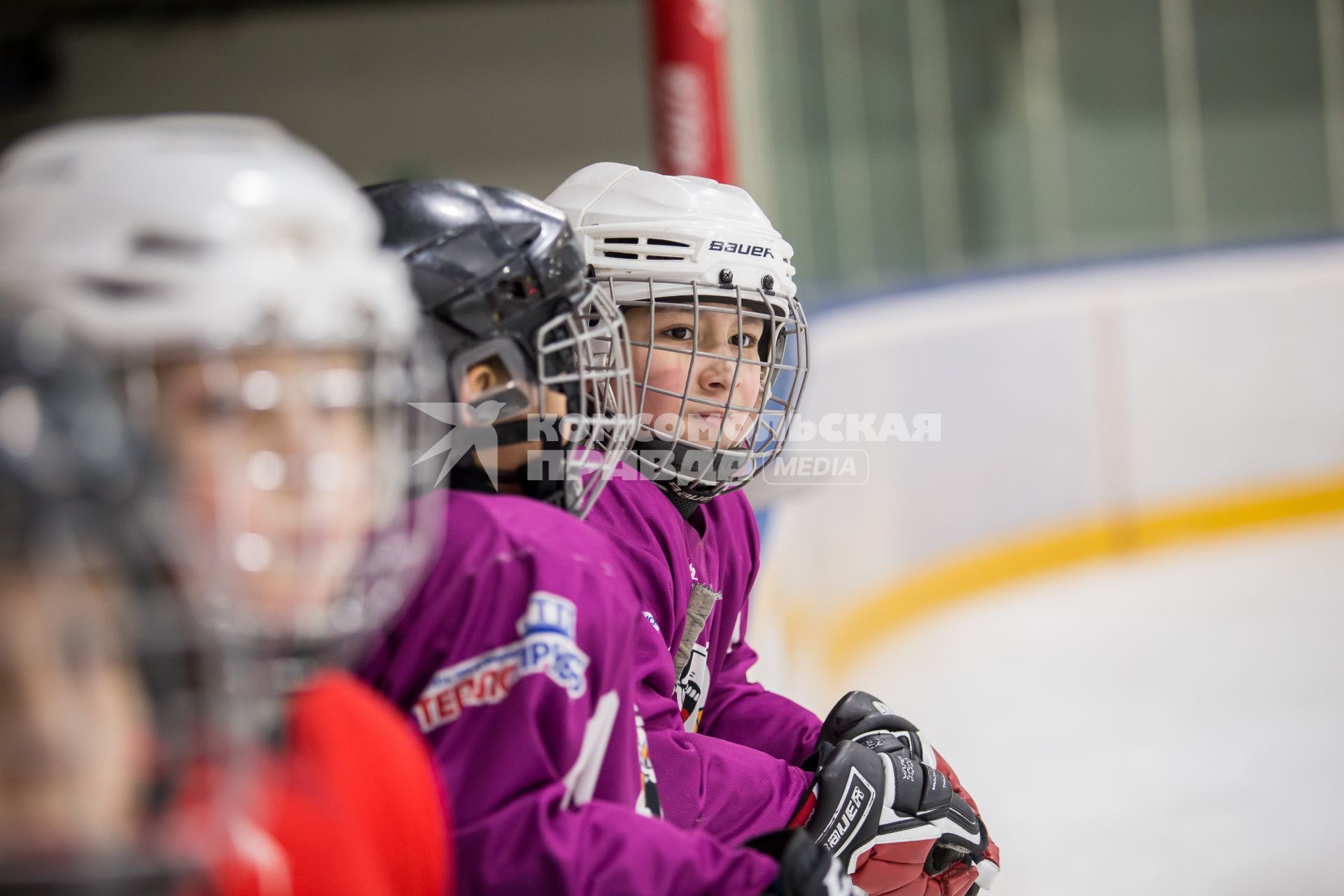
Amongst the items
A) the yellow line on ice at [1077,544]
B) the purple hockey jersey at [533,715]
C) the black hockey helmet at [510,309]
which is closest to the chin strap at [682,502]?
the black hockey helmet at [510,309]

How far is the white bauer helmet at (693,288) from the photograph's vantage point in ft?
4.21

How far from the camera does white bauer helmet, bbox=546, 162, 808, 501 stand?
1.28 meters

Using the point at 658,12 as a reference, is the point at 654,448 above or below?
below

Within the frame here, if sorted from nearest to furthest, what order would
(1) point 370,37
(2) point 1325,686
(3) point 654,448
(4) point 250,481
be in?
1. (4) point 250,481
2. (3) point 654,448
3. (2) point 1325,686
4. (1) point 370,37

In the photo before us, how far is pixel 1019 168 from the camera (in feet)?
21.8

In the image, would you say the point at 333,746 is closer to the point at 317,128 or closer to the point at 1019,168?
the point at 1019,168

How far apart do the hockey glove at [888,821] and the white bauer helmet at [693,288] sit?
11.4 inches

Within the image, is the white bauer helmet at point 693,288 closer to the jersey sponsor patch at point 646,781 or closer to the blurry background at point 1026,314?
the jersey sponsor patch at point 646,781

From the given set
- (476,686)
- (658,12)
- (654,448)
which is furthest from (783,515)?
(658,12)

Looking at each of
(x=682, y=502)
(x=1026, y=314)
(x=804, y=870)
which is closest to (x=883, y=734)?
(x=682, y=502)

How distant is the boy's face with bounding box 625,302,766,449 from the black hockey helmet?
178mm

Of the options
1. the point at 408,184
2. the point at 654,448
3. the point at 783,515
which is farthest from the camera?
the point at 783,515

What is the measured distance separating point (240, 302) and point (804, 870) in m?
0.55

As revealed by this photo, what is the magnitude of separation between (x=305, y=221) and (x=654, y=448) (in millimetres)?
704
